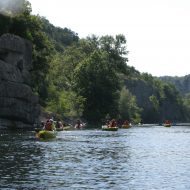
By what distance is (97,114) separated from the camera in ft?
369

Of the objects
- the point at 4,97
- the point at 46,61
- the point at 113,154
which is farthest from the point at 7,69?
the point at 113,154

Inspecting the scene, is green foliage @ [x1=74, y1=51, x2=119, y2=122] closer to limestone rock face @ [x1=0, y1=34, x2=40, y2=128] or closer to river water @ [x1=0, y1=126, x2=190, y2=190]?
limestone rock face @ [x1=0, y1=34, x2=40, y2=128]

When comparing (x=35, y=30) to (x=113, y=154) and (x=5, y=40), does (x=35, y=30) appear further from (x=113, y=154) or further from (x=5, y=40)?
(x=113, y=154)

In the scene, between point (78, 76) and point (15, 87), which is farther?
point (78, 76)

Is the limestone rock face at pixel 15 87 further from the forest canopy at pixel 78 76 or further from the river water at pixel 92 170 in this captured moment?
the river water at pixel 92 170

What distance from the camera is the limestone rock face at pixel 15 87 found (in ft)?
227

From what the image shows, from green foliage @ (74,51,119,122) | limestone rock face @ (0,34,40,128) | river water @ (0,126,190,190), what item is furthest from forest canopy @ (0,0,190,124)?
river water @ (0,126,190,190)

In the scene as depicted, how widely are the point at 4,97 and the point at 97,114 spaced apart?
46.0 meters

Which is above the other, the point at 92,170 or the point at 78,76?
the point at 78,76

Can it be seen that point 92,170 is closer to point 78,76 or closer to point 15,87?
point 15,87

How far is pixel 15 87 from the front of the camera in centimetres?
7094

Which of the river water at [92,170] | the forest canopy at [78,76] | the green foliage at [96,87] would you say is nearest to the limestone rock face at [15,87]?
the forest canopy at [78,76]

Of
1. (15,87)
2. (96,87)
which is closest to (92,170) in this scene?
(15,87)

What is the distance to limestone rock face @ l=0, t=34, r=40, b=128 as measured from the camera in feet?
227
